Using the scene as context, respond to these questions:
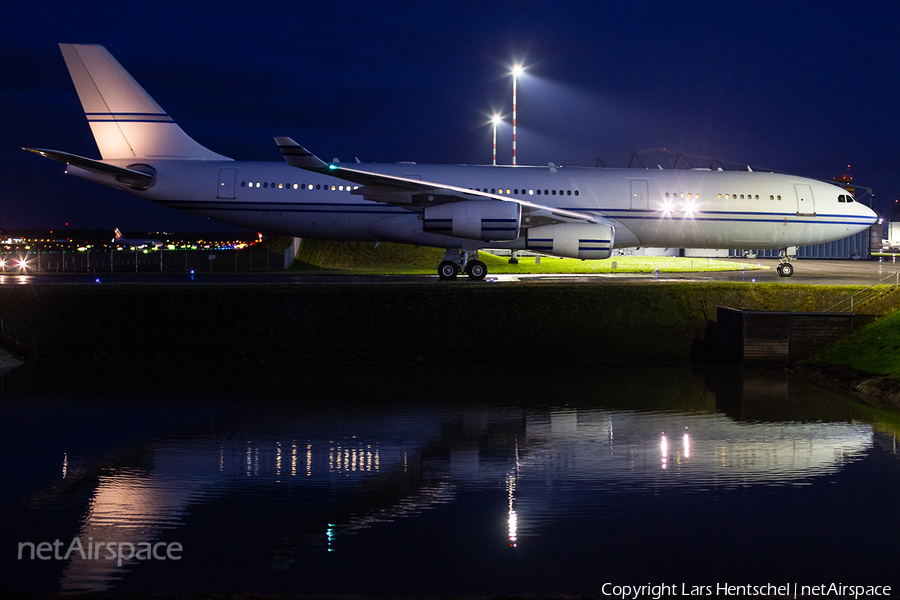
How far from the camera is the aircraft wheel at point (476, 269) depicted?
29.5 m

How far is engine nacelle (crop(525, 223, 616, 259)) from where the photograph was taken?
27672mm

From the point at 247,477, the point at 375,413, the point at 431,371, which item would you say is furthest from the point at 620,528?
the point at 431,371

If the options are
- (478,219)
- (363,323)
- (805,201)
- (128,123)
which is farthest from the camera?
(805,201)

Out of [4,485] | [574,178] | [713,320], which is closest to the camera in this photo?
[4,485]

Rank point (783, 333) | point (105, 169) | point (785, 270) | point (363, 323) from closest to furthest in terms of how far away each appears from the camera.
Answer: point (783, 333)
point (363, 323)
point (105, 169)
point (785, 270)

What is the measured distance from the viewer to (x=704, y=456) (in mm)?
12812

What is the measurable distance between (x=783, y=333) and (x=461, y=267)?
11.6m

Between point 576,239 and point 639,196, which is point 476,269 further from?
point 639,196

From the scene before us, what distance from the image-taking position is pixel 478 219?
90.4 ft

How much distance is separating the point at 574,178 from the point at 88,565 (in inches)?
985

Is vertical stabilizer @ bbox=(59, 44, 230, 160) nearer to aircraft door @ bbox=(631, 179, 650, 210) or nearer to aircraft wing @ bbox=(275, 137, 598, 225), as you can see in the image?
aircraft wing @ bbox=(275, 137, 598, 225)

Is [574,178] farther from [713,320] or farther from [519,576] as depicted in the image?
[519,576]

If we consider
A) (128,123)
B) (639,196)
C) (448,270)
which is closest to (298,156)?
(448,270)

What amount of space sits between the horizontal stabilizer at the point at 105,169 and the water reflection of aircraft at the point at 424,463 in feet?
56.2
